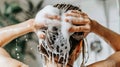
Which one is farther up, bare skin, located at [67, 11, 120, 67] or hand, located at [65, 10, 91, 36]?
hand, located at [65, 10, 91, 36]

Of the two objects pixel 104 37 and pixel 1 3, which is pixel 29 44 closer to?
pixel 1 3

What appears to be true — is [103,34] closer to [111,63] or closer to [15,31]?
[111,63]

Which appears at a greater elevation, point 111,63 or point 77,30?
point 77,30

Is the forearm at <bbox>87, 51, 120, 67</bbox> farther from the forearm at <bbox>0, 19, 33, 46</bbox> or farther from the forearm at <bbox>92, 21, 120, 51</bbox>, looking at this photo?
the forearm at <bbox>0, 19, 33, 46</bbox>

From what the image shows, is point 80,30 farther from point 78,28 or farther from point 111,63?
point 111,63

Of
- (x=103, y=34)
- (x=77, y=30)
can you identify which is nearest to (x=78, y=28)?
(x=77, y=30)

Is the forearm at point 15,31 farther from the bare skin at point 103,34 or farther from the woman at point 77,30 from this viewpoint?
the bare skin at point 103,34

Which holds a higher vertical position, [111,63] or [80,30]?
[80,30]

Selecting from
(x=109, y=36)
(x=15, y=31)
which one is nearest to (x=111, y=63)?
(x=109, y=36)

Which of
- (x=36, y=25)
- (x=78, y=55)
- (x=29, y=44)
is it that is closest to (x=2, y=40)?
(x=36, y=25)

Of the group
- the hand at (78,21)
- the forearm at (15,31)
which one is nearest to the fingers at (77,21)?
the hand at (78,21)

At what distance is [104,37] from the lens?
30.0 inches

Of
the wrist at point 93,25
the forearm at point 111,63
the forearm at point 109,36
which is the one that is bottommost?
the forearm at point 111,63

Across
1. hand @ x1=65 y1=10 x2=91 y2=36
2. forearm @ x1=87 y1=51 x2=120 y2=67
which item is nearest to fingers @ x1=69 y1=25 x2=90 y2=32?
hand @ x1=65 y1=10 x2=91 y2=36
